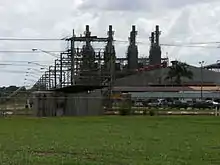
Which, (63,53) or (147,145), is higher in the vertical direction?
(63,53)

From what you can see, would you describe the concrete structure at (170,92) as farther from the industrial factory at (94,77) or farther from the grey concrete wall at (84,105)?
the grey concrete wall at (84,105)

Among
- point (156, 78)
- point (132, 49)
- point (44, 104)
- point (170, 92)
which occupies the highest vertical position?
point (132, 49)

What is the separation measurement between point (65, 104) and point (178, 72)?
8042cm

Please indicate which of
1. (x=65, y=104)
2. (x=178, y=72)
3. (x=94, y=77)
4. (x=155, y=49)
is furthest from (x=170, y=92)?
(x=65, y=104)

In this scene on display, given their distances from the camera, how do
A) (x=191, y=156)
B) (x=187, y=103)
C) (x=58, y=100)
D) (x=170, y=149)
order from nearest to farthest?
(x=191, y=156)
(x=170, y=149)
(x=58, y=100)
(x=187, y=103)

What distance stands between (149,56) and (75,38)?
52.0 metres

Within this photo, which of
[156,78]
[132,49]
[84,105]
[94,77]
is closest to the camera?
[84,105]

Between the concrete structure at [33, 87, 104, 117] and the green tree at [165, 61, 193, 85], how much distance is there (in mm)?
75327

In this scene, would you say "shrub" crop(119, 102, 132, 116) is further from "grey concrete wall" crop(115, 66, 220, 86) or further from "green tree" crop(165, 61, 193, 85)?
"green tree" crop(165, 61, 193, 85)

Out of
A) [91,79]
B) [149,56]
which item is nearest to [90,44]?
[91,79]

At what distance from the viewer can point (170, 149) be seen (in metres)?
22.2

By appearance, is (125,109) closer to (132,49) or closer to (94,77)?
(94,77)

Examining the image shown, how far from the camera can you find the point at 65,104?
2746 inches

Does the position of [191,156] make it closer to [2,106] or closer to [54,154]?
[54,154]
